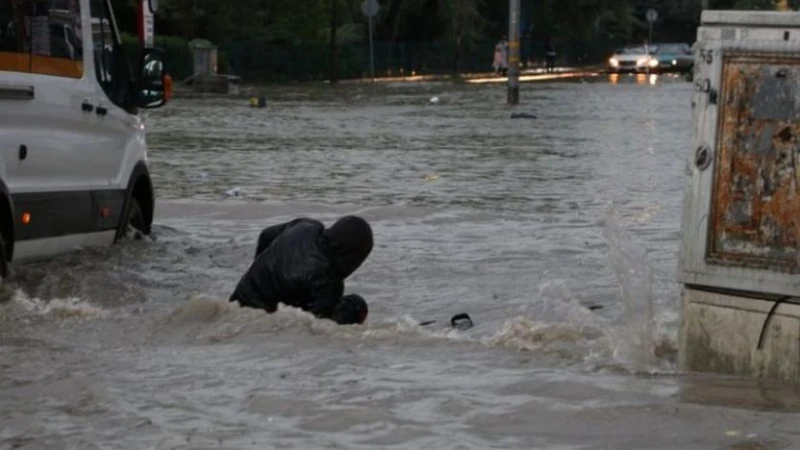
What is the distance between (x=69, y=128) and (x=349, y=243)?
311 centimetres

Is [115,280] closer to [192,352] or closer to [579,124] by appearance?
[192,352]

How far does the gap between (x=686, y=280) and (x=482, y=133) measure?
72.7 ft

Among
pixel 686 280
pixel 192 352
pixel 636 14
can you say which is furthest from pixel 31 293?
pixel 636 14

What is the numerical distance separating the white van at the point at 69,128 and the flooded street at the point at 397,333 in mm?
259

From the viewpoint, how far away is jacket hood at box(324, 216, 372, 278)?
930 centimetres

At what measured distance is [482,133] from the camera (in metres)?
30.1

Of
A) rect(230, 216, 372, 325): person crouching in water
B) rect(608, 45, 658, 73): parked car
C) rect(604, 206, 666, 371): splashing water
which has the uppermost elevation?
rect(230, 216, 372, 325): person crouching in water

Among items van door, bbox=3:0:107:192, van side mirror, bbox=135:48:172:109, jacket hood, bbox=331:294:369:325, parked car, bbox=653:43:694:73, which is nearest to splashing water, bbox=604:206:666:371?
jacket hood, bbox=331:294:369:325

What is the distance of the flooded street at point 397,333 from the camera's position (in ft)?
24.2

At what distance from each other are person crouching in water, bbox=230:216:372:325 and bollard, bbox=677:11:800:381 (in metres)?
1.93

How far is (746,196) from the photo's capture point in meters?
7.80

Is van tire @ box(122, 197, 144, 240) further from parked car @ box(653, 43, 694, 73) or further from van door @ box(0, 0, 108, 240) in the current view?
parked car @ box(653, 43, 694, 73)

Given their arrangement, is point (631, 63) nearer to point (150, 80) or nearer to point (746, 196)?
point (150, 80)

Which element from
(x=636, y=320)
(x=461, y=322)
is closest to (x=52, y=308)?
(x=461, y=322)
